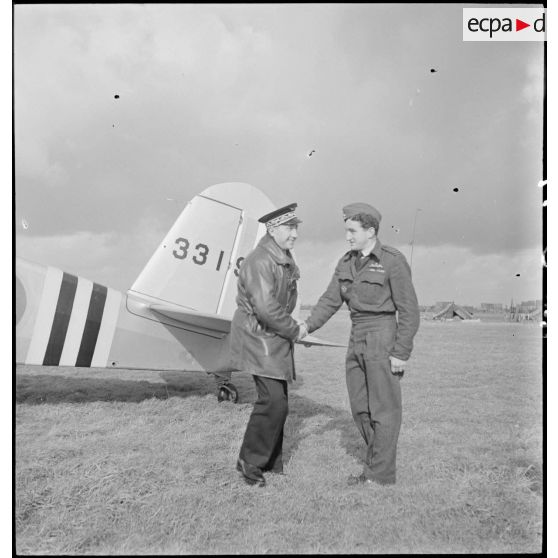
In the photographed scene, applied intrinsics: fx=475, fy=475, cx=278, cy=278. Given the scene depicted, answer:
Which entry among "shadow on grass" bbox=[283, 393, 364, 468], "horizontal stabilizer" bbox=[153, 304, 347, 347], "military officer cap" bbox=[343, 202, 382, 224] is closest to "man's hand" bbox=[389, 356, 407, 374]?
"military officer cap" bbox=[343, 202, 382, 224]

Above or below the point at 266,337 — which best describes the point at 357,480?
below

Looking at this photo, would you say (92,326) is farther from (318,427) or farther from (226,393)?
(318,427)

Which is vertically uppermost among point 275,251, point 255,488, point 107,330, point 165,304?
point 275,251

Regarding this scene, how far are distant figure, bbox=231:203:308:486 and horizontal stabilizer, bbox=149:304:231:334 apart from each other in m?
1.99

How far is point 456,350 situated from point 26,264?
38.1ft

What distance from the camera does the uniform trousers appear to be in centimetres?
343

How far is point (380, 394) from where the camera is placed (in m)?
3.44

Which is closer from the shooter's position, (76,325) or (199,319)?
(76,325)

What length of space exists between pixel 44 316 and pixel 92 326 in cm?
53

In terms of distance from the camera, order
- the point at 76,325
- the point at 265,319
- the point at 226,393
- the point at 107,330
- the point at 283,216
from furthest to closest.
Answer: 1. the point at 226,393
2. the point at 107,330
3. the point at 76,325
4. the point at 283,216
5. the point at 265,319

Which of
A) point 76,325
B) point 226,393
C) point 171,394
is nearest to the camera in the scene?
point 76,325

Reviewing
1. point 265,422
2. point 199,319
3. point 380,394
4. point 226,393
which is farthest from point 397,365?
point 226,393

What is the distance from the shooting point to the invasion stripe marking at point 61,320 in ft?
17.9

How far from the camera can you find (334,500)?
3232 mm
